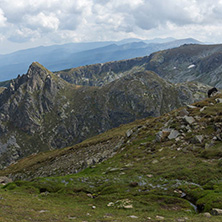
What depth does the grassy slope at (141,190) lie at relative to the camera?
14.9m

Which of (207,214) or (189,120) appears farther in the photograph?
(189,120)

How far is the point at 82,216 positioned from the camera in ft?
47.9

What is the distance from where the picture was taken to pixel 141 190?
793 inches

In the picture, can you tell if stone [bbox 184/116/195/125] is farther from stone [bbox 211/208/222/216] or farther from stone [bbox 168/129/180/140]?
stone [bbox 211/208/222/216]

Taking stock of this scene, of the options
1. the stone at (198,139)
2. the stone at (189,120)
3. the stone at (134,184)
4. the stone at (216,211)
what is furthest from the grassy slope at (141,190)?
the stone at (189,120)

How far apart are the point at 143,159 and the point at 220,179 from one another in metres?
12.8

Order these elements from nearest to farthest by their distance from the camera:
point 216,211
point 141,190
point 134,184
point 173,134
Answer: point 216,211 → point 141,190 → point 134,184 → point 173,134

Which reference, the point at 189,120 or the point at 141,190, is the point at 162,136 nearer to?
the point at 189,120

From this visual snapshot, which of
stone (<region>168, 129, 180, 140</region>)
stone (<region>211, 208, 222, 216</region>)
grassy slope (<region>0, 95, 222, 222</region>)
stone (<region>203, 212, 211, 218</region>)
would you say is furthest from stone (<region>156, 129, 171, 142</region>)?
stone (<region>203, 212, 211, 218</region>)

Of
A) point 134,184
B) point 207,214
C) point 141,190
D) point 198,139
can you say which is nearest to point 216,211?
point 207,214

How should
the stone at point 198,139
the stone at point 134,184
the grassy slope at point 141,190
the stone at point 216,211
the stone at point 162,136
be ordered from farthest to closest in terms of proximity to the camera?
1. the stone at point 162,136
2. the stone at point 198,139
3. the stone at point 134,184
4. the grassy slope at point 141,190
5. the stone at point 216,211

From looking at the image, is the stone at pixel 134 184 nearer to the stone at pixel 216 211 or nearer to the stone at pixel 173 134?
the stone at pixel 216 211

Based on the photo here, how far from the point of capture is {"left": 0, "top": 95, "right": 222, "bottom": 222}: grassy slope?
48.9 ft

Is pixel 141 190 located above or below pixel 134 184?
below
